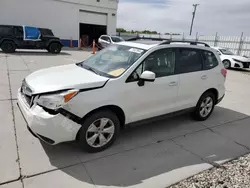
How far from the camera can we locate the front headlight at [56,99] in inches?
109

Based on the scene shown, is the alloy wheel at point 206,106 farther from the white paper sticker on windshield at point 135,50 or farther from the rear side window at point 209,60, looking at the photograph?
the white paper sticker on windshield at point 135,50

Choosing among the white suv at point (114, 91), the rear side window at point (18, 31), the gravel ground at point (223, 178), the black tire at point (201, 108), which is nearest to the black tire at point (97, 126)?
the white suv at point (114, 91)

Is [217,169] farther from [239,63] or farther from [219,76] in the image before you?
[239,63]

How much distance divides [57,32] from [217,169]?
2246 centimetres

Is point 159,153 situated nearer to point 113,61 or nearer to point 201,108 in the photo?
point 113,61

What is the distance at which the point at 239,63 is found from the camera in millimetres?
13750

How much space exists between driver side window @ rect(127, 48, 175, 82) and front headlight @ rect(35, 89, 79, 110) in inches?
37.8

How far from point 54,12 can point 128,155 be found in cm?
2196

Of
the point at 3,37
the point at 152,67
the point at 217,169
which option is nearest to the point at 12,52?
the point at 3,37

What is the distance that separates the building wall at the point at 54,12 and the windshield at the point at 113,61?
780 inches

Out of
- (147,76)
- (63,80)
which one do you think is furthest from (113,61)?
(63,80)

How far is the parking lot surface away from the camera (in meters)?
2.70

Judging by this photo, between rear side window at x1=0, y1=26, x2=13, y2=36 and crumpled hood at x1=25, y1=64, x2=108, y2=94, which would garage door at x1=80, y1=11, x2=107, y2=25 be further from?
crumpled hood at x1=25, y1=64, x2=108, y2=94

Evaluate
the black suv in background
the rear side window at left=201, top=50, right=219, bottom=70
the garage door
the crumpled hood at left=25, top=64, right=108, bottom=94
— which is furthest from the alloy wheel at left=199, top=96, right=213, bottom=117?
the garage door
